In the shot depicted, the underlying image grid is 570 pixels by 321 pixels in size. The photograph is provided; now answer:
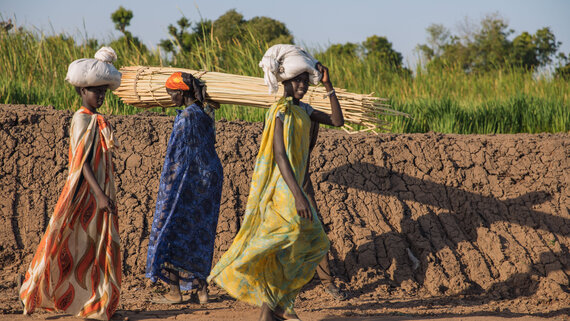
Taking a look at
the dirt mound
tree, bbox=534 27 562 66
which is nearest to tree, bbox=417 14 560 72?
tree, bbox=534 27 562 66

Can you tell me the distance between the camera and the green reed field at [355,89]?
759 centimetres

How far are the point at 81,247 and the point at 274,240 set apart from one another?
1.22m

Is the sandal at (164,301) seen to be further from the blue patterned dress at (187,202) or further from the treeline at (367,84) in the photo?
the treeline at (367,84)

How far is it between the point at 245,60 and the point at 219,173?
452cm

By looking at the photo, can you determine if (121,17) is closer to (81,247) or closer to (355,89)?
(355,89)

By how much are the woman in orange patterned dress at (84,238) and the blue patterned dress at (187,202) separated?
49cm

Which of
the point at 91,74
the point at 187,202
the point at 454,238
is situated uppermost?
the point at 91,74

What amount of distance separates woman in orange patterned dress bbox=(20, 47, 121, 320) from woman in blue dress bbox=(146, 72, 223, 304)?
0.50m

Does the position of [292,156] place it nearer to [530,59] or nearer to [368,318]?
[368,318]

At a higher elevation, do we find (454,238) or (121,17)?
(121,17)

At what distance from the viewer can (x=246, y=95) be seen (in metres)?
5.52

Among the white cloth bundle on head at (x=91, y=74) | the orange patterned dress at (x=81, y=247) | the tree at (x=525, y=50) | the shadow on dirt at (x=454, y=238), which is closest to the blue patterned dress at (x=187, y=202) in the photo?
the orange patterned dress at (x=81, y=247)

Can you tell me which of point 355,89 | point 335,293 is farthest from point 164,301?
point 355,89

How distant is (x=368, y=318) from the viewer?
4254 mm
